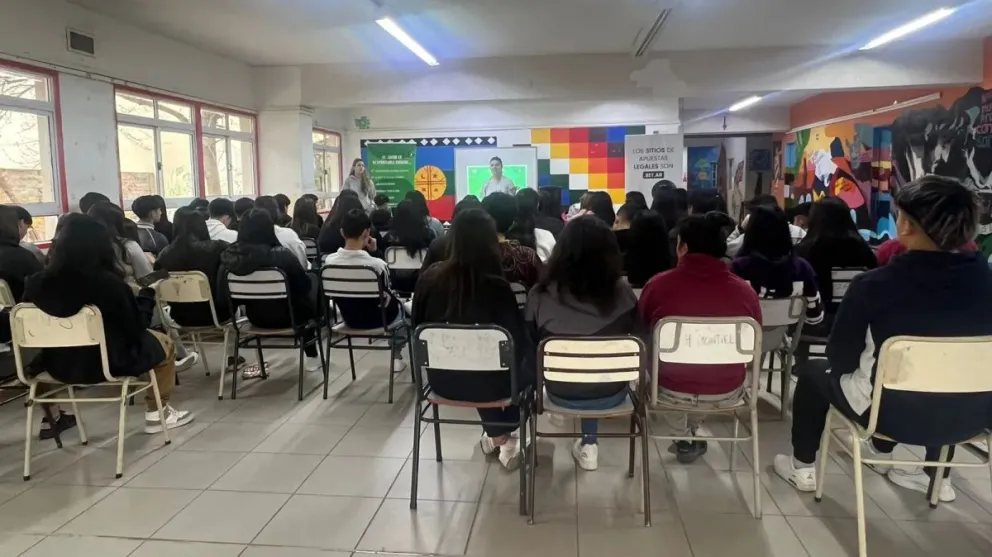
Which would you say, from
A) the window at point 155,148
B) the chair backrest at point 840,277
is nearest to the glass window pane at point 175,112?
the window at point 155,148

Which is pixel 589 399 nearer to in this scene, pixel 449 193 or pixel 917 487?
pixel 917 487

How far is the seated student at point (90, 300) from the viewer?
2.88 meters

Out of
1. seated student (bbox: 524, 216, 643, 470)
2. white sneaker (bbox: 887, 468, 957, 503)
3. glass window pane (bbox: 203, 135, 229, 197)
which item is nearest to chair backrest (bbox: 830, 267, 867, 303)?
white sneaker (bbox: 887, 468, 957, 503)

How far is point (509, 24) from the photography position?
6.43m

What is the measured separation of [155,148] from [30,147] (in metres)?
1.56

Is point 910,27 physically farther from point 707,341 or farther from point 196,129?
point 196,129

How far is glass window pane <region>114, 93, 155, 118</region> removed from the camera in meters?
6.20

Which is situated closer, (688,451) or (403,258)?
(688,451)

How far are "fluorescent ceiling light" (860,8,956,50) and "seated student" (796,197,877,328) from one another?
11.3 ft

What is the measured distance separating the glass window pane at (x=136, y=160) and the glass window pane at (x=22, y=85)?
0.88m

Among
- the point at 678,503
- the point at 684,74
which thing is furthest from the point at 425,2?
the point at 678,503

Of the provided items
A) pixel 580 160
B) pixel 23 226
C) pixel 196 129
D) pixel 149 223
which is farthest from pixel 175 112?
pixel 580 160

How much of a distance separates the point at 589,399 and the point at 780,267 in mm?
1511

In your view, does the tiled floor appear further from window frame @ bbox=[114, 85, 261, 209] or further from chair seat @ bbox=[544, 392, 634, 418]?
window frame @ bbox=[114, 85, 261, 209]
